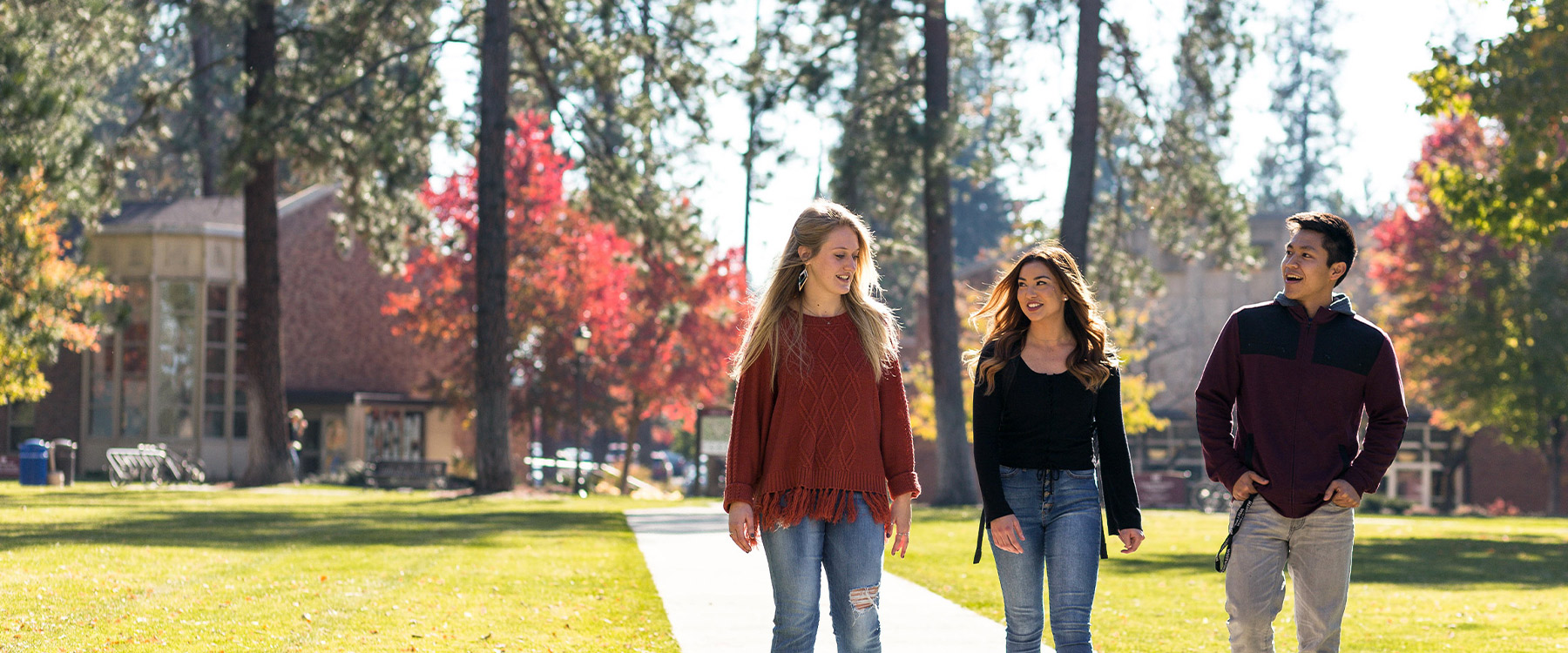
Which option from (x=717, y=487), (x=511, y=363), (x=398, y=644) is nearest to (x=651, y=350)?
(x=511, y=363)

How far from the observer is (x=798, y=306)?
17.0ft

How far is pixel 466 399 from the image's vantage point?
39.0m

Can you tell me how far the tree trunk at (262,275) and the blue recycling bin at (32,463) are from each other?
3831mm

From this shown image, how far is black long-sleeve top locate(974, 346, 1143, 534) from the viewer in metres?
5.51

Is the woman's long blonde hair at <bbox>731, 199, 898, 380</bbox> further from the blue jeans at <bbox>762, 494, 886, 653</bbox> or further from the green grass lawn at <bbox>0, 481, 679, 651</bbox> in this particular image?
the green grass lawn at <bbox>0, 481, 679, 651</bbox>

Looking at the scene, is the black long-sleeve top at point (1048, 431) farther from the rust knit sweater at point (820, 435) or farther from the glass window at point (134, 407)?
the glass window at point (134, 407)

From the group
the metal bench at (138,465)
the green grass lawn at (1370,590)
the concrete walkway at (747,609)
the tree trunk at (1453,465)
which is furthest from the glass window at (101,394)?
the tree trunk at (1453,465)

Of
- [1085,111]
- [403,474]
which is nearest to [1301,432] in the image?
[1085,111]

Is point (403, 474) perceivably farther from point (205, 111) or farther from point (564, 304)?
point (205, 111)

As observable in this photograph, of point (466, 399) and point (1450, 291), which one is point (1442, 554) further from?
point (466, 399)

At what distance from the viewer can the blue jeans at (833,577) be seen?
16.4 feet

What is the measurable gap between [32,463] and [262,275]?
5.57 meters

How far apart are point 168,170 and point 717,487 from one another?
3519 centimetres

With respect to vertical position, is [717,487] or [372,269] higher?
[372,269]
